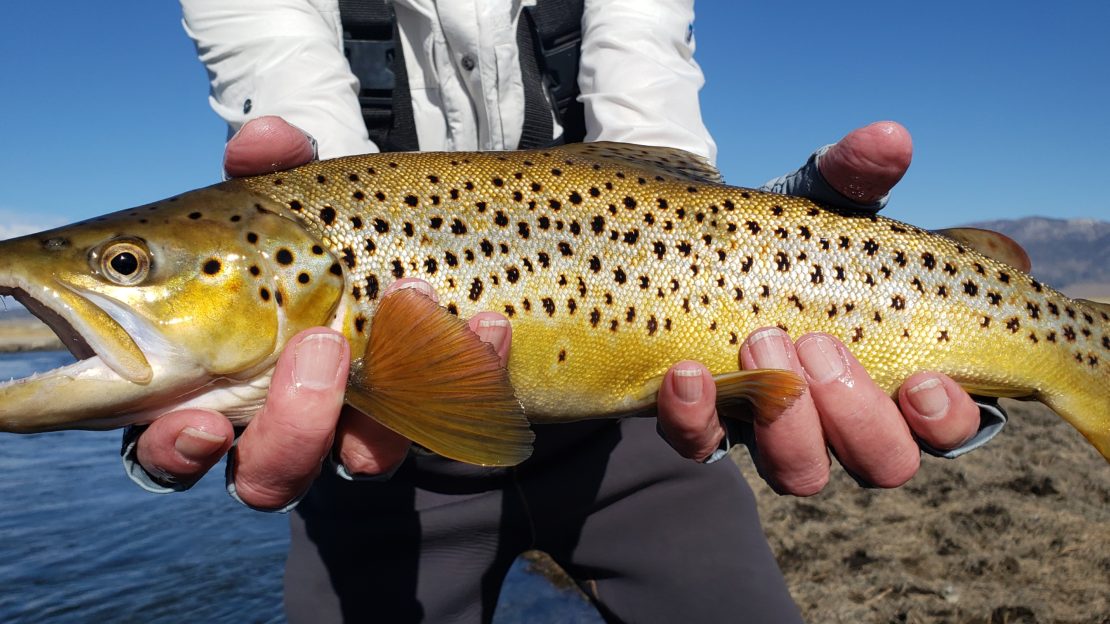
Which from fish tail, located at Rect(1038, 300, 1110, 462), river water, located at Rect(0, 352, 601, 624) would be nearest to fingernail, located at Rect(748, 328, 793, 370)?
fish tail, located at Rect(1038, 300, 1110, 462)

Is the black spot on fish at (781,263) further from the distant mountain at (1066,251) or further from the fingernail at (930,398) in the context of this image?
the distant mountain at (1066,251)

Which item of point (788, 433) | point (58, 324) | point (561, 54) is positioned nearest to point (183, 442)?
point (58, 324)

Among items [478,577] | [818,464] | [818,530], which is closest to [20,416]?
[478,577]

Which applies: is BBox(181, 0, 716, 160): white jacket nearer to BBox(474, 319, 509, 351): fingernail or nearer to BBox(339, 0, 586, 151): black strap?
BBox(339, 0, 586, 151): black strap

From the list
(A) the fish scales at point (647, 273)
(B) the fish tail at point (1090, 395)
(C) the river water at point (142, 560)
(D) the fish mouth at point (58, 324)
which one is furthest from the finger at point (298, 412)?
(C) the river water at point (142, 560)

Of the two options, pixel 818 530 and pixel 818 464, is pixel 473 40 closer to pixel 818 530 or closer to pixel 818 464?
pixel 818 464

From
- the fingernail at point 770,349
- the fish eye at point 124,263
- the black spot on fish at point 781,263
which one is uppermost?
the black spot on fish at point 781,263

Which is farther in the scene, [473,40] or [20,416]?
[473,40]
